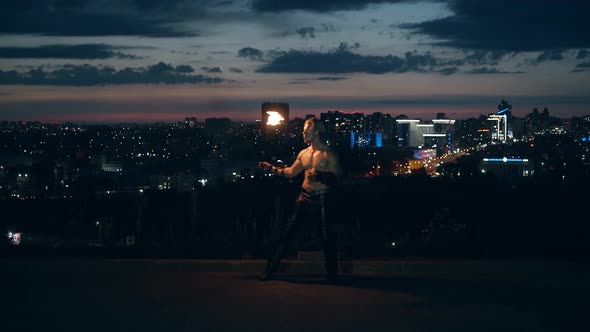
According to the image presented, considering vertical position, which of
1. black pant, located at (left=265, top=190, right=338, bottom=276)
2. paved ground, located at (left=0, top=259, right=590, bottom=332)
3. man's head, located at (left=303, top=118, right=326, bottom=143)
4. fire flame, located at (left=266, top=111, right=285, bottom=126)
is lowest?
paved ground, located at (left=0, top=259, right=590, bottom=332)

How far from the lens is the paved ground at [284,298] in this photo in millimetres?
6508

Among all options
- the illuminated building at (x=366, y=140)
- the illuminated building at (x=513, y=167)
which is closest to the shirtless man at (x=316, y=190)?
the illuminated building at (x=513, y=167)

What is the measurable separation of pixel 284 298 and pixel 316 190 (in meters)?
1.38

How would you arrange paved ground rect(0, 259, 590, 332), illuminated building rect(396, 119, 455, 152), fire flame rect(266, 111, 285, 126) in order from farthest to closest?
illuminated building rect(396, 119, 455, 152)
fire flame rect(266, 111, 285, 126)
paved ground rect(0, 259, 590, 332)

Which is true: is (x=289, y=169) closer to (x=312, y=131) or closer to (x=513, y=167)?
(x=312, y=131)

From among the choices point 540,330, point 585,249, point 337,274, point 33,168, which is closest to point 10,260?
→ point 337,274

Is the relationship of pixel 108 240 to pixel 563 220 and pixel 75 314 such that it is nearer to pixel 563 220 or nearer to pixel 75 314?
pixel 75 314

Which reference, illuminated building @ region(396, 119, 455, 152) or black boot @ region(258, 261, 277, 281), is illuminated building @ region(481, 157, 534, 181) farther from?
illuminated building @ region(396, 119, 455, 152)

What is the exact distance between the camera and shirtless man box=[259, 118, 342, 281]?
27.0ft

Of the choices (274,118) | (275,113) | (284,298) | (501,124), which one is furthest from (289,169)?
(501,124)

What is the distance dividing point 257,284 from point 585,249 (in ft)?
16.6

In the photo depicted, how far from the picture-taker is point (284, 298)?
751 centimetres

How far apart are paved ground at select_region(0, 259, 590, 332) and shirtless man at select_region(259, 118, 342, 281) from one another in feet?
0.96

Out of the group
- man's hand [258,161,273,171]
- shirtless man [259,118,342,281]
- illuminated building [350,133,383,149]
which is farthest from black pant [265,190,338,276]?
illuminated building [350,133,383,149]
